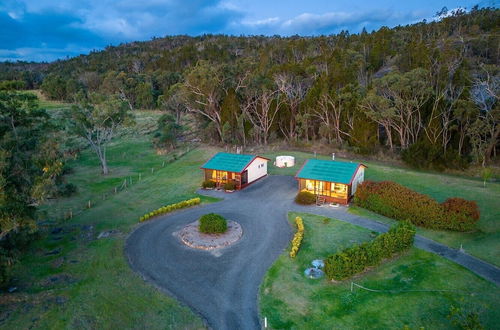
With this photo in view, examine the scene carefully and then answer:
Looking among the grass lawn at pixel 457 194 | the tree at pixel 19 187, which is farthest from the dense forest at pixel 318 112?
the grass lawn at pixel 457 194

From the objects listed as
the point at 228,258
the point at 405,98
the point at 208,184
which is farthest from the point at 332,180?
the point at 405,98

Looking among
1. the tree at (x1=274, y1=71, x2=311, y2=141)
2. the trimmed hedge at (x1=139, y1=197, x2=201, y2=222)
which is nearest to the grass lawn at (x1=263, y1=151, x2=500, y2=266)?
the tree at (x1=274, y1=71, x2=311, y2=141)

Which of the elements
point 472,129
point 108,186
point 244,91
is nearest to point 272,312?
point 108,186

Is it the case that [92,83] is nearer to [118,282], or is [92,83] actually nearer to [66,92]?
[66,92]

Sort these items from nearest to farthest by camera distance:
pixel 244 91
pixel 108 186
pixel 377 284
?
pixel 377 284 → pixel 108 186 → pixel 244 91

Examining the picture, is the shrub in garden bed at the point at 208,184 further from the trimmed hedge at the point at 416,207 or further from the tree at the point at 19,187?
the tree at the point at 19,187

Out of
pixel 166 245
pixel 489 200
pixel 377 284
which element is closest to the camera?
pixel 377 284

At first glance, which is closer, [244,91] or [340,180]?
[340,180]
